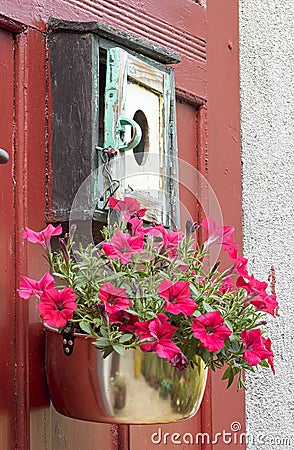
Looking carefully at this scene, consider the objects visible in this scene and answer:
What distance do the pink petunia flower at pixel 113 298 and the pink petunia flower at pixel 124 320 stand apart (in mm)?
22

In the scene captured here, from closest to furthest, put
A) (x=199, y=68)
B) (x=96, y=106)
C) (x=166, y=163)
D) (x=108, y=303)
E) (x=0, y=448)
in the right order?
(x=108, y=303)
(x=0, y=448)
(x=96, y=106)
(x=166, y=163)
(x=199, y=68)

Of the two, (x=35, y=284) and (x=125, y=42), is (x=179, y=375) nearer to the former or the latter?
(x=35, y=284)

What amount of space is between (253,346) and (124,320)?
0.82 feet

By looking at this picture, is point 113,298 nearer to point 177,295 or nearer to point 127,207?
point 177,295

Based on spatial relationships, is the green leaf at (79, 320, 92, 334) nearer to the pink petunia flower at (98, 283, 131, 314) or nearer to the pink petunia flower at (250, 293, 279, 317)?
the pink petunia flower at (98, 283, 131, 314)

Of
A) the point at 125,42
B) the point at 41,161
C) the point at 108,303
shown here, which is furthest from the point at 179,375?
the point at 125,42

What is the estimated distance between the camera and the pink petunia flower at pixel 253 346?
1904 mm

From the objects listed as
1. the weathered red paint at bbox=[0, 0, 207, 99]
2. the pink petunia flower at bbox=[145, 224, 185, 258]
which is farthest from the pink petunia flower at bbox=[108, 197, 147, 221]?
the weathered red paint at bbox=[0, 0, 207, 99]

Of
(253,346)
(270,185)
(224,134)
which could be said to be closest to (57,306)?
(253,346)

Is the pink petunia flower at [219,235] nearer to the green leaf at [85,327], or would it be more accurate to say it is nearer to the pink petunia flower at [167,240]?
the pink petunia flower at [167,240]

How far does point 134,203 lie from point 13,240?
0.25 meters

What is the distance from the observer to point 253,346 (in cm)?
191

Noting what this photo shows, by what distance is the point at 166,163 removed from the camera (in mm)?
2244

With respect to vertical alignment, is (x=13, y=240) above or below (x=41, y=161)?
below
